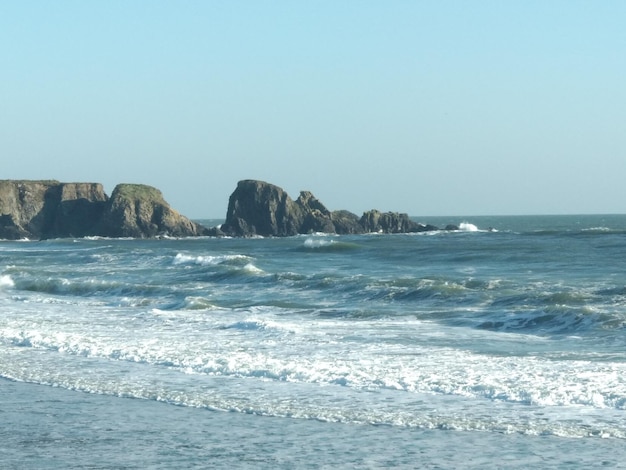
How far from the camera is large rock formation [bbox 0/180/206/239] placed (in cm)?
9538

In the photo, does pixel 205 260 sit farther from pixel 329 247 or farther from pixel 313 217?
pixel 313 217

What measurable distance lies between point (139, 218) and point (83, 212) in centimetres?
801

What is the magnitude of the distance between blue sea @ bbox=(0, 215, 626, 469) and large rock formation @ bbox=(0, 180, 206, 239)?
61795 millimetres

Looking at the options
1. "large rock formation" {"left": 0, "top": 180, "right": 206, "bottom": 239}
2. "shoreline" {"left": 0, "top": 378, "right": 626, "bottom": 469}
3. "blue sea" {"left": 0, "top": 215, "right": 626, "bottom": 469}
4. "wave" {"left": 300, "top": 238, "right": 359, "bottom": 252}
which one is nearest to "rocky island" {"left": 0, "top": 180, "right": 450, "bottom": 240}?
"large rock formation" {"left": 0, "top": 180, "right": 206, "bottom": 239}

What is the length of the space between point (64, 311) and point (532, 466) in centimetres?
1984

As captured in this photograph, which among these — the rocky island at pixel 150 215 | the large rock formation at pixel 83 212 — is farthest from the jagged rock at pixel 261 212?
the large rock formation at pixel 83 212

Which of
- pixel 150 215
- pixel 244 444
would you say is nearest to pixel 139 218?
pixel 150 215

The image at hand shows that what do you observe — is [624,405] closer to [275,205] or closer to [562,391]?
[562,391]

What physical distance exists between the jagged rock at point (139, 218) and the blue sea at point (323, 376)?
61180 mm

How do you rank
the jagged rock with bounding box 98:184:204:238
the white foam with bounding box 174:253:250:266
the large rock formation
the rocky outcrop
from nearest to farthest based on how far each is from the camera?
1. the white foam with bounding box 174:253:250:266
2. the jagged rock with bounding box 98:184:204:238
3. the large rock formation
4. the rocky outcrop

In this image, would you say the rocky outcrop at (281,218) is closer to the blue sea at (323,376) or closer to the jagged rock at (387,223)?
the jagged rock at (387,223)

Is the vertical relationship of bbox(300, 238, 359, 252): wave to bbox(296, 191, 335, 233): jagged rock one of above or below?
below

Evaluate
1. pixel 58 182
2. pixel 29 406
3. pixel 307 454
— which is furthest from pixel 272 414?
pixel 58 182

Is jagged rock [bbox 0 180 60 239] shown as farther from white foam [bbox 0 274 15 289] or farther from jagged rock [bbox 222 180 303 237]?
white foam [bbox 0 274 15 289]
